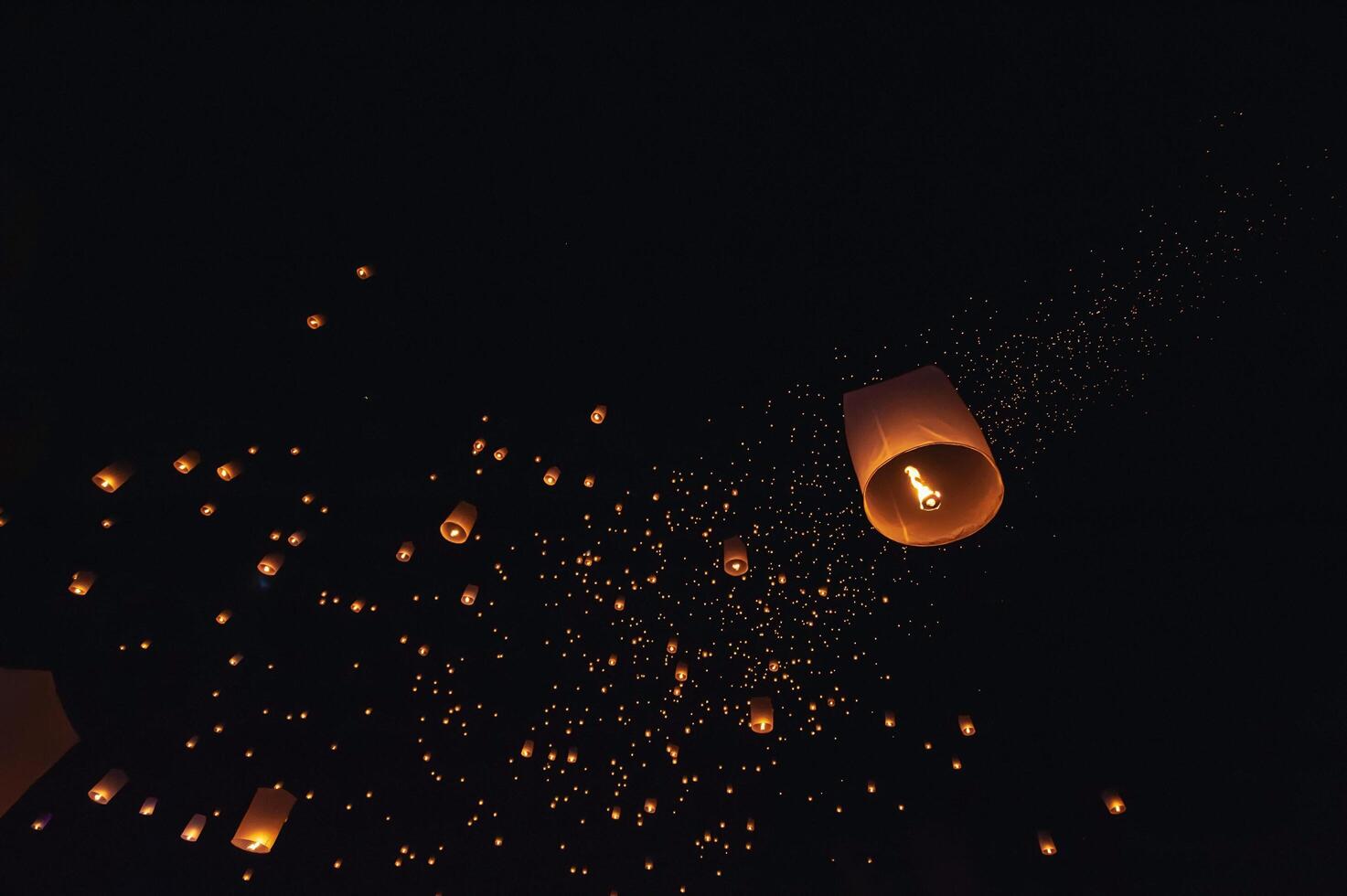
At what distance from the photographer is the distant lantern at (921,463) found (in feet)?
6.82

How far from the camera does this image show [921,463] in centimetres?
248

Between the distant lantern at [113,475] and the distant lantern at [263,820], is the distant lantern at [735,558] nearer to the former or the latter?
the distant lantern at [113,475]

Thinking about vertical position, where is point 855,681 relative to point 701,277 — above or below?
below

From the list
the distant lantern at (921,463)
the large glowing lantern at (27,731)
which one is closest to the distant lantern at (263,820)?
the large glowing lantern at (27,731)

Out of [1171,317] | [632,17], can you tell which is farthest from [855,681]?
[632,17]

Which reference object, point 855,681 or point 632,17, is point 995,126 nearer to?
point 632,17

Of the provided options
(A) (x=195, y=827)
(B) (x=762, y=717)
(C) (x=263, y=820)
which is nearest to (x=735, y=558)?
(B) (x=762, y=717)

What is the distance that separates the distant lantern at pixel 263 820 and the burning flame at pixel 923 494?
4.37m

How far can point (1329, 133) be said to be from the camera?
2.74 metres

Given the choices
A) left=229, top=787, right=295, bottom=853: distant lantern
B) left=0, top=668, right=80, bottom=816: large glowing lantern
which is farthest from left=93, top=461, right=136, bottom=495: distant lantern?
left=229, top=787, right=295, bottom=853: distant lantern

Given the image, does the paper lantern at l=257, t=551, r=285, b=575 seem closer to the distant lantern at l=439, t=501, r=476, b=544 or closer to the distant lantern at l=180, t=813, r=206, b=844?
the distant lantern at l=439, t=501, r=476, b=544

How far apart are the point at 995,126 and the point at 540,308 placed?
222 centimetres

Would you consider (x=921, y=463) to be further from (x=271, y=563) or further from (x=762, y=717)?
(x=271, y=563)

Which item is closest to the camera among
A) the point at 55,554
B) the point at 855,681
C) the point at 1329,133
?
the point at 1329,133
